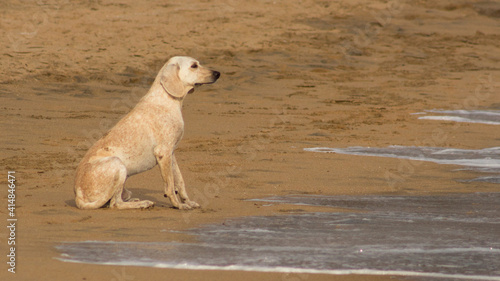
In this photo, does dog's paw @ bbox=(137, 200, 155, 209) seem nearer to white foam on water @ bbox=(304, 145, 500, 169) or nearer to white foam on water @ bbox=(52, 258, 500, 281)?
white foam on water @ bbox=(52, 258, 500, 281)

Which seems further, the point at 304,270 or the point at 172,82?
the point at 172,82

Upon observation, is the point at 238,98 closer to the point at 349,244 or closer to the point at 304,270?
the point at 349,244

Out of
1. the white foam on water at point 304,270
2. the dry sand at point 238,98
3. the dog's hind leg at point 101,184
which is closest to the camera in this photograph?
the white foam on water at point 304,270

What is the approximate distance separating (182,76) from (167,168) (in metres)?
0.90

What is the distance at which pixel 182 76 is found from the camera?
25.9ft

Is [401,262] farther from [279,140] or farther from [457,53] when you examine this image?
[457,53]

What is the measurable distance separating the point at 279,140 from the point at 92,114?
3632 millimetres

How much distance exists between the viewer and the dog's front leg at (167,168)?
7.57m

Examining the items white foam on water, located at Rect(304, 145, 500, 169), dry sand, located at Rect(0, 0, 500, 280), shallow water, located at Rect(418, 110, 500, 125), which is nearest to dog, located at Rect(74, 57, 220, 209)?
dry sand, located at Rect(0, 0, 500, 280)

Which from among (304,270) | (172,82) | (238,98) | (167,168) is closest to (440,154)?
(172,82)

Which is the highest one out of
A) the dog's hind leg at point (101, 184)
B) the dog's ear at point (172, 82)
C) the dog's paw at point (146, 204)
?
the dog's ear at point (172, 82)

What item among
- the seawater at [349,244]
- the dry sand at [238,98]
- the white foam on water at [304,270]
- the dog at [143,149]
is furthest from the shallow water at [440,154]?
the white foam on water at [304,270]

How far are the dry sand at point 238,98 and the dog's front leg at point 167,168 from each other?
166mm

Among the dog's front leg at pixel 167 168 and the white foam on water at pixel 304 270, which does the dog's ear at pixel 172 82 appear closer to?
the dog's front leg at pixel 167 168
